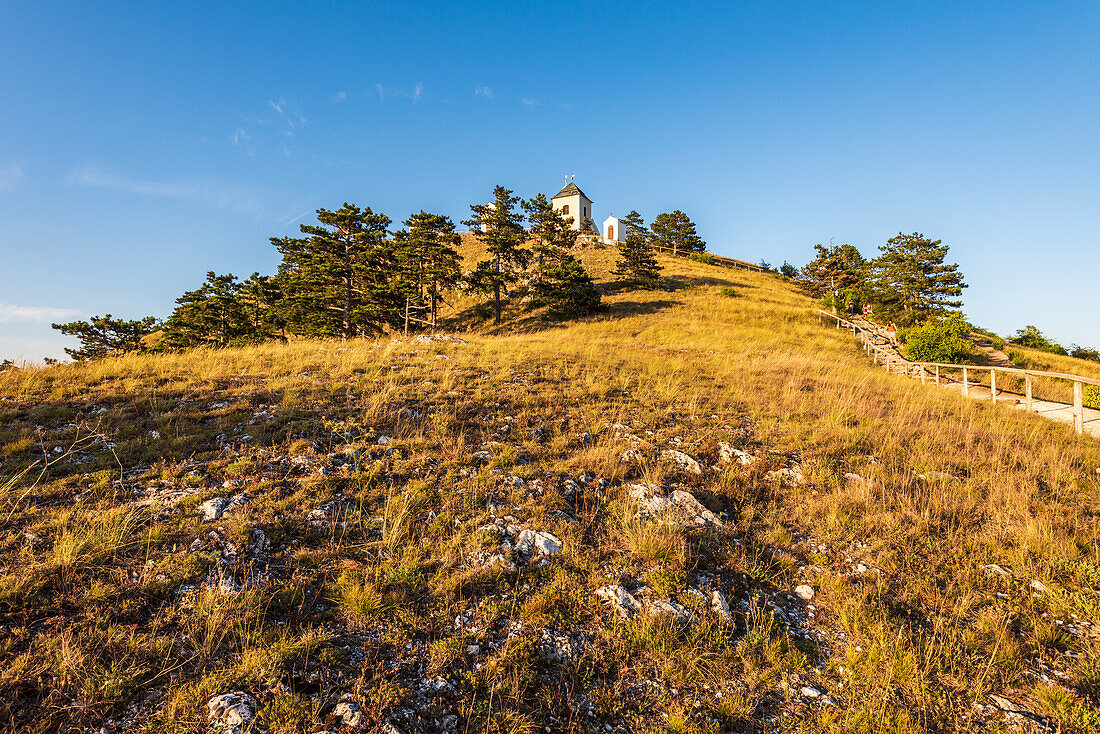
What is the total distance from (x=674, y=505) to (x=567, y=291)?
29.1 meters

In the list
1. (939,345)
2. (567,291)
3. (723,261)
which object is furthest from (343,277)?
(723,261)

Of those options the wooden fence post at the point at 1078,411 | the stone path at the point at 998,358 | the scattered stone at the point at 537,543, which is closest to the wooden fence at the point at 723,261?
the stone path at the point at 998,358

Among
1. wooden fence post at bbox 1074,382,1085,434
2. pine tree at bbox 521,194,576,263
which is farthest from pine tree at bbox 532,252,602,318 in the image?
wooden fence post at bbox 1074,382,1085,434

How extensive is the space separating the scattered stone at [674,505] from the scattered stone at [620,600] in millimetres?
1259

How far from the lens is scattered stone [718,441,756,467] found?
21.1ft

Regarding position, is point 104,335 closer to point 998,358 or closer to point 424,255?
point 424,255

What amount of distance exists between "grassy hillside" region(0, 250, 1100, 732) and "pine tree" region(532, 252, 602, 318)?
2610 centimetres

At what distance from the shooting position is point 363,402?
7.66 meters

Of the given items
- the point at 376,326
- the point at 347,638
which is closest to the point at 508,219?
the point at 376,326

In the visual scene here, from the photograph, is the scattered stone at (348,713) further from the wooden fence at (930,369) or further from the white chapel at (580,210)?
the white chapel at (580,210)

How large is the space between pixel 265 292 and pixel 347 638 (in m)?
42.1

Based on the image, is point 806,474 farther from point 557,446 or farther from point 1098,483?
point 1098,483

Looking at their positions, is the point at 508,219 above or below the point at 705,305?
above

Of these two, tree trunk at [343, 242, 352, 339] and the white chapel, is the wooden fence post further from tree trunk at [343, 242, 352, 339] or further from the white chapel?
the white chapel
